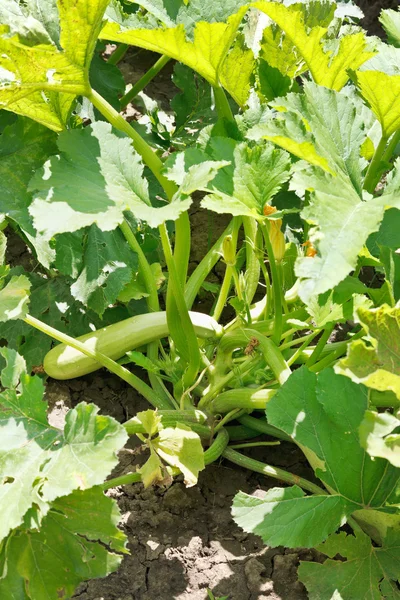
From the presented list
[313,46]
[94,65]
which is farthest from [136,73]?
[313,46]

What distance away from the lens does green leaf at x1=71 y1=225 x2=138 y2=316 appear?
185 centimetres

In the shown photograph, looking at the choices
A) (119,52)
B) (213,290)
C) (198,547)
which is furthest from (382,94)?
(119,52)

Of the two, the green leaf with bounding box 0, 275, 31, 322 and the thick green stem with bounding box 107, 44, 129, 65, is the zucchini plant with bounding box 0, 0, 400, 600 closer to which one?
the green leaf with bounding box 0, 275, 31, 322

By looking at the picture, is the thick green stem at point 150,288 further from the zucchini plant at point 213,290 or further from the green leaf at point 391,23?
the green leaf at point 391,23

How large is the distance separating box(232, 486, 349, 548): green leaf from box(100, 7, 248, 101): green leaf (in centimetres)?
97

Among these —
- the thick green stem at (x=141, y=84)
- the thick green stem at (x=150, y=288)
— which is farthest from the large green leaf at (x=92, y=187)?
the thick green stem at (x=141, y=84)

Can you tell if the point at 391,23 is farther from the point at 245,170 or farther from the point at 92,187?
the point at 92,187

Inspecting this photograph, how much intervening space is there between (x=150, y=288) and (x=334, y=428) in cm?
66

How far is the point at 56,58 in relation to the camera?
1.61 m

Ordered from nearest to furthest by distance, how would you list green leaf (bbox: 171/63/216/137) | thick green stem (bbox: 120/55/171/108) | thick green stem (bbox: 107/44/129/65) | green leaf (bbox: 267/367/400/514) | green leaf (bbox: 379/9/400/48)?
green leaf (bbox: 267/367/400/514) < green leaf (bbox: 379/9/400/48) < green leaf (bbox: 171/63/216/137) < thick green stem (bbox: 120/55/171/108) < thick green stem (bbox: 107/44/129/65)

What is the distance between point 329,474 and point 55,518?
0.56 m

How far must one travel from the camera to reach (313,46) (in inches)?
68.0

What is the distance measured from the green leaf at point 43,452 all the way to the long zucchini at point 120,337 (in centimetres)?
42

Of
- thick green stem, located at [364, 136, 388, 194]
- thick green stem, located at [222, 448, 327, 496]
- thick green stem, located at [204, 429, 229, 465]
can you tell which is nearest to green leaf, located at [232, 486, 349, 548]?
thick green stem, located at [222, 448, 327, 496]
